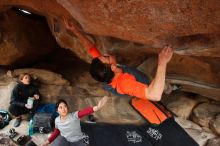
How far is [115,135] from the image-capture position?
639cm

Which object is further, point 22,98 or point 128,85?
point 22,98

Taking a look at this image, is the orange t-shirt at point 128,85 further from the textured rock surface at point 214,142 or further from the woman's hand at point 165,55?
the textured rock surface at point 214,142

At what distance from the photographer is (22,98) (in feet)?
23.7

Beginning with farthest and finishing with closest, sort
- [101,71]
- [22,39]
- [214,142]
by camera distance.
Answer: [22,39]
[214,142]
[101,71]

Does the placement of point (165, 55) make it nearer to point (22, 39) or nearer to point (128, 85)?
point (128, 85)

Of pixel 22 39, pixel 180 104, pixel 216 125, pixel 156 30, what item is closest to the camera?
pixel 156 30

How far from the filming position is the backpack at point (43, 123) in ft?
22.1

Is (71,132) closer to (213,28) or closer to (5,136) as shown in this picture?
(5,136)

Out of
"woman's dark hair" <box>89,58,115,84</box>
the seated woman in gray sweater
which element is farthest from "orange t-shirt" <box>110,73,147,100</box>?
the seated woman in gray sweater

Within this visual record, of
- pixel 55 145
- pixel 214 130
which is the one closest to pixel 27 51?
pixel 55 145

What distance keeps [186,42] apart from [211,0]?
115 centimetres

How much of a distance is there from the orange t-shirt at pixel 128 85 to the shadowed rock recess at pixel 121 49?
608mm

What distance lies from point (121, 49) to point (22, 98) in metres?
2.56

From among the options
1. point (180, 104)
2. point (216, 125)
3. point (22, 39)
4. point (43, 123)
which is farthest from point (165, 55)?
point (22, 39)
